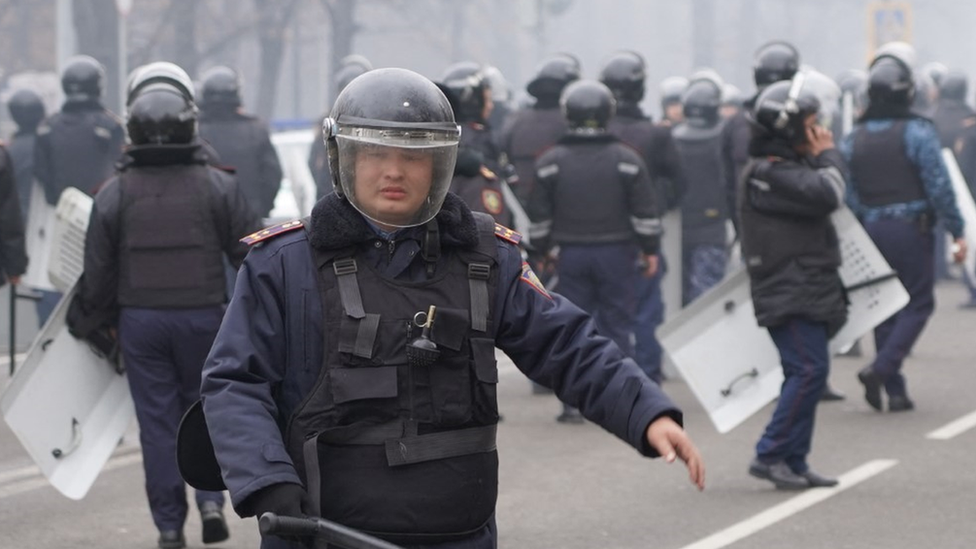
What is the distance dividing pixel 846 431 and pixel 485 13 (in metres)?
43.9

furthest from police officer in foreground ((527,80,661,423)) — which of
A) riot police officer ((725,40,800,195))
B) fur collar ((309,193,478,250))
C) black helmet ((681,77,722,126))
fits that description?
fur collar ((309,193,478,250))

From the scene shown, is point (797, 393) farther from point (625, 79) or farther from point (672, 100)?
point (672, 100)

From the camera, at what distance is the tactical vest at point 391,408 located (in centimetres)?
379

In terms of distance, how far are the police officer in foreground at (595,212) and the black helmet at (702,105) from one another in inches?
117

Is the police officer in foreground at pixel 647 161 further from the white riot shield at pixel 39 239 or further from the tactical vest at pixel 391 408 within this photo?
the tactical vest at pixel 391 408

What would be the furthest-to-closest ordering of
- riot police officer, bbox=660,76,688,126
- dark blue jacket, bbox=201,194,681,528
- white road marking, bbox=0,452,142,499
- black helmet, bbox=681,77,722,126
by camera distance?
riot police officer, bbox=660,76,688,126 < black helmet, bbox=681,77,722,126 < white road marking, bbox=0,452,142,499 < dark blue jacket, bbox=201,194,681,528

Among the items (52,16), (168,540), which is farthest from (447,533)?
(52,16)

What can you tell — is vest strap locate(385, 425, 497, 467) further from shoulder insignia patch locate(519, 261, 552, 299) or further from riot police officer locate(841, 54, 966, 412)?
riot police officer locate(841, 54, 966, 412)

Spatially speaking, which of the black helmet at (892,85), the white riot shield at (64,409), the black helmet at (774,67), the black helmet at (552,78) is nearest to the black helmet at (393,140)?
the white riot shield at (64,409)

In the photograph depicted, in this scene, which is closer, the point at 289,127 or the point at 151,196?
the point at 151,196

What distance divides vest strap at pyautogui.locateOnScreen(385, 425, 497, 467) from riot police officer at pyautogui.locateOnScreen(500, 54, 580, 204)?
27.1ft

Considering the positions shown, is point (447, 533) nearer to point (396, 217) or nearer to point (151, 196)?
point (396, 217)

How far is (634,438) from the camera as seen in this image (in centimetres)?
376

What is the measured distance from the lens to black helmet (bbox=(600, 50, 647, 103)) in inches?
478
